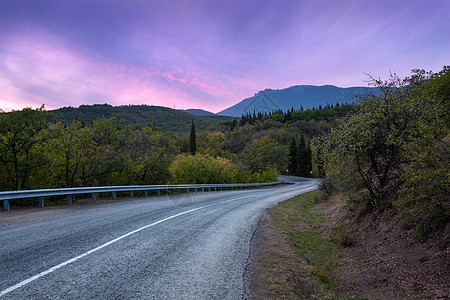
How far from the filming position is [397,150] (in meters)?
6.90

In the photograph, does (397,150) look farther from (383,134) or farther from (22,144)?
(22,144)

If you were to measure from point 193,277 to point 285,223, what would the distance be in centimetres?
666

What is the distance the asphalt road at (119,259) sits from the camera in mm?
3455

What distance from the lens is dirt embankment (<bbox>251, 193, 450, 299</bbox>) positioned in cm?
379

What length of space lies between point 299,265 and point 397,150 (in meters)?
4.45

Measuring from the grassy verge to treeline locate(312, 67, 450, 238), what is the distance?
1960 millimetres

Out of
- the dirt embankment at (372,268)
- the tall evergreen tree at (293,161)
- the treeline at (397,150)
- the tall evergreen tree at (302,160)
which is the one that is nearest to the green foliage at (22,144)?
the dirt embankment at (372,268)

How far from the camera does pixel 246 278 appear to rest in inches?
166

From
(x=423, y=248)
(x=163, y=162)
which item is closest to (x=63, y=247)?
(x=423, y=248)

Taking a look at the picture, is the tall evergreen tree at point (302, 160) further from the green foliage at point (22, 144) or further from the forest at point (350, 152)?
the green foliage at point (22, 144)

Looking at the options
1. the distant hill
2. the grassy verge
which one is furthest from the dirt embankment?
the distant hill

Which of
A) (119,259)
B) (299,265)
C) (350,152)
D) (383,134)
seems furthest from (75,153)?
(383,134)

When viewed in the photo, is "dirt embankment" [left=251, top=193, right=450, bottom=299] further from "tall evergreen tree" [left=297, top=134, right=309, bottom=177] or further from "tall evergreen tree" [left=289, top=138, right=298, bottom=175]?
"tall evergreen tree" [left=289, top=138, right=298, bottom=175]

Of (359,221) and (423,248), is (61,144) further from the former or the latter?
(423,248)
